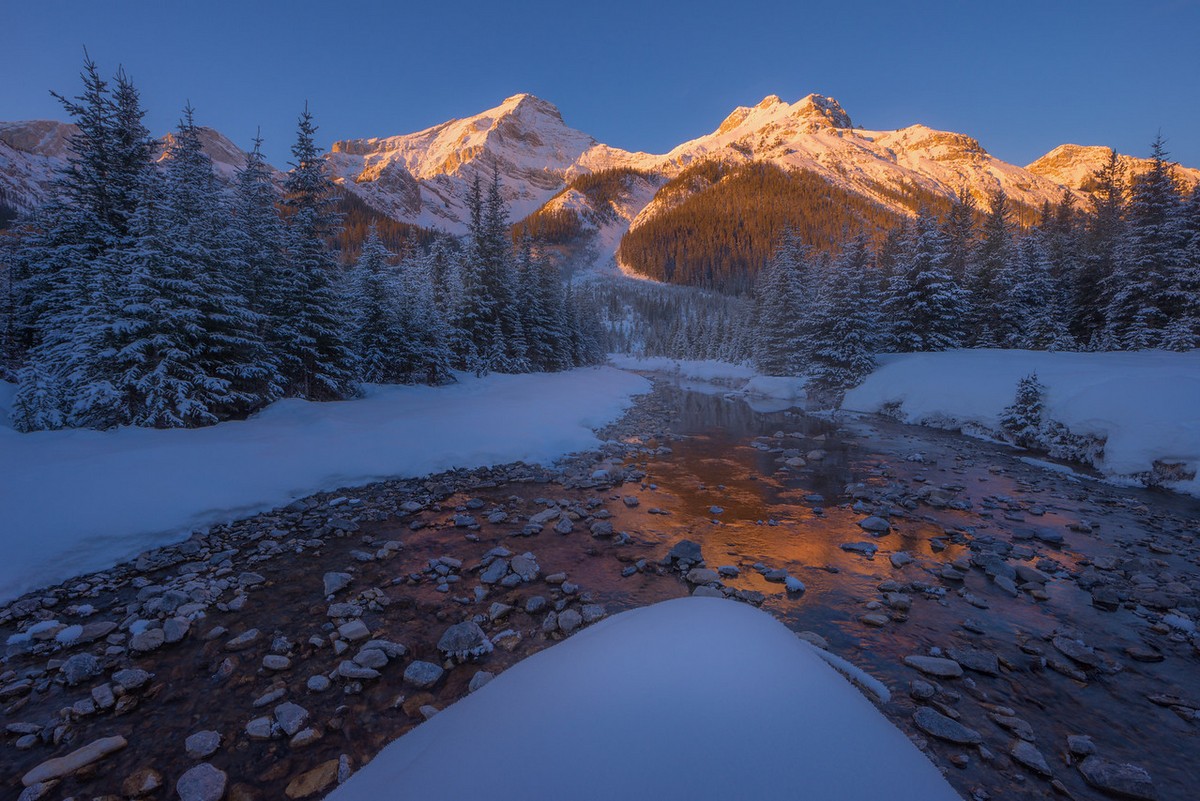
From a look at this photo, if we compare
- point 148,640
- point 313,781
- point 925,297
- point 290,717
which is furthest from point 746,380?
point 313,781

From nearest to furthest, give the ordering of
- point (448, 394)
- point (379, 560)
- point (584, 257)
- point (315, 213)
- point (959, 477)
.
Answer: point (379, 560) → point (959, 477) → point (315, 213) → point (448, 394) → point (584, 257)

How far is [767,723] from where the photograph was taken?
1.74 metres

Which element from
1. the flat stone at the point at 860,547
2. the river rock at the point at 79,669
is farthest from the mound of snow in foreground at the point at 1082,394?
the river rock at the point at 79,669

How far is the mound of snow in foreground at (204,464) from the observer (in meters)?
5.06

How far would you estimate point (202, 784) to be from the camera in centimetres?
266

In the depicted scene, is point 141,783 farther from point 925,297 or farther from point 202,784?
point 925,297

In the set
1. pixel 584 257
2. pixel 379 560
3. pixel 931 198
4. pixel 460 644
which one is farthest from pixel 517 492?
pixel 931 198

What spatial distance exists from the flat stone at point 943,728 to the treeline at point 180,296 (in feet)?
43.1

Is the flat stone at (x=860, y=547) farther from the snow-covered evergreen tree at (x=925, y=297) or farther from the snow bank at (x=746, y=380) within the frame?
the snow-covered evergreen tree at (x=925, y=297)

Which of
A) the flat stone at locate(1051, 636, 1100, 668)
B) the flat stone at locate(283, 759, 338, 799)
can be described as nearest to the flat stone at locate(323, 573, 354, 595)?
the flat stone at locate(283, 759, 338, 799)

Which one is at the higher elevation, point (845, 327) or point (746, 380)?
point (845, 327)

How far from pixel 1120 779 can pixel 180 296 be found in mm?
15195

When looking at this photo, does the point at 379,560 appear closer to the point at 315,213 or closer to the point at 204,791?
the point at 204,791

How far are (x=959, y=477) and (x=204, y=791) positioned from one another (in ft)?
43.1
